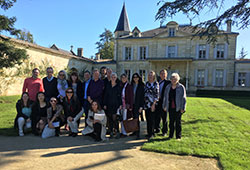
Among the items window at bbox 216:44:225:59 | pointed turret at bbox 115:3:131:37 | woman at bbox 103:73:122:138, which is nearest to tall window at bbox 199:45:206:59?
window at bbox 216:44:225:59

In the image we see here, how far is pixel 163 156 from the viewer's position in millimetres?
3449

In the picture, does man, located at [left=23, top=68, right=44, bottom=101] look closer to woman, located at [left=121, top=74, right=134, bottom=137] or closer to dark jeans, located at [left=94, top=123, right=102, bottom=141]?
dark jeans, located at [left=94, top=123, right=102, bottom=141]

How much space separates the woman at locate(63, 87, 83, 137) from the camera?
190 inches

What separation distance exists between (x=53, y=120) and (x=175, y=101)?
11.0ft

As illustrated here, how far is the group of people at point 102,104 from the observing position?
450 centimetres

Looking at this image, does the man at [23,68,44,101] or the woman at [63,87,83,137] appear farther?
the man at [23,68,44,101]

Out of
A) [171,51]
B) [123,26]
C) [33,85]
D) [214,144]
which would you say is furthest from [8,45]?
[123,26]

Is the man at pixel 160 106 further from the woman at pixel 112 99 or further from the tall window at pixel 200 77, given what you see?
the tall window at pixel 200 77

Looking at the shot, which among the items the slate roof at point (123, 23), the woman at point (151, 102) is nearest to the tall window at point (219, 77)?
the slate roof at point (123, 23)

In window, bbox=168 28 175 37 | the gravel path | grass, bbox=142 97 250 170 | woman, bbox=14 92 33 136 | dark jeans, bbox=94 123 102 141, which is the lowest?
the gravel path

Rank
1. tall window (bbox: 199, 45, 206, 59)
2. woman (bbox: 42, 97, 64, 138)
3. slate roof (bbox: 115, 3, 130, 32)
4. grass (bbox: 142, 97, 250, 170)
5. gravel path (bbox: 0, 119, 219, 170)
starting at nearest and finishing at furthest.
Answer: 1. gravel path (bbox: 0, 119, 219, 170)
2. grass (bbox: 142, 97, 250, 170)
3. woman (bbox: 42, 97, 64, 138)
4. tall window (bbox: 199, 45, 206, 59)
5. slate roof (bbox: 115, 3, 130, 32)

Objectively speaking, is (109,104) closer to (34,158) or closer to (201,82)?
(34,158)

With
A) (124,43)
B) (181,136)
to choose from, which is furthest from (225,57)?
(181,136)

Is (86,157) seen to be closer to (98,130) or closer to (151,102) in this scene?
(98,130)
